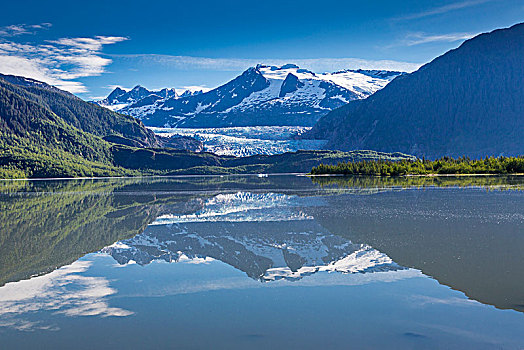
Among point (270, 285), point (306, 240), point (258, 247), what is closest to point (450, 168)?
point (306, 240)

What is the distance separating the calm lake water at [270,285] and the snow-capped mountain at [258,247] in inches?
3.5

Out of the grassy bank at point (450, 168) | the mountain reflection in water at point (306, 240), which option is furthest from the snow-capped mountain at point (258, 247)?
the grassy bank at point (450, 168)

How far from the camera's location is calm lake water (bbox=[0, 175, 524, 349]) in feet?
40.9

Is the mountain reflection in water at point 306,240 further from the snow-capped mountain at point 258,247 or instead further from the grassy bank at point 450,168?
the grassy bank at point 450,168

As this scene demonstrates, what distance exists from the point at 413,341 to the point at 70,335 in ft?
27.5

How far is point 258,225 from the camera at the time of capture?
33.9m

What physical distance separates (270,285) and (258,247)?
7.77m

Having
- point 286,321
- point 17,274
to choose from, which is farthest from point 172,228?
point 286,321

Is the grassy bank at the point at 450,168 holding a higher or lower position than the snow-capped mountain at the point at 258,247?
higher

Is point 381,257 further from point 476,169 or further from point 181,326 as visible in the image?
point 476,169

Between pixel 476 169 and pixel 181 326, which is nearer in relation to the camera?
pixel 181 326

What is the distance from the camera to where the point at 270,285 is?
57.7ft

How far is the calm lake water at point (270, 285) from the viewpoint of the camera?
12453 millimetres

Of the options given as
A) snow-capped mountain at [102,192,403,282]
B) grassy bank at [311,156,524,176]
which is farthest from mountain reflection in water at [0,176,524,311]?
grassy bank at [311,156,524,176]
